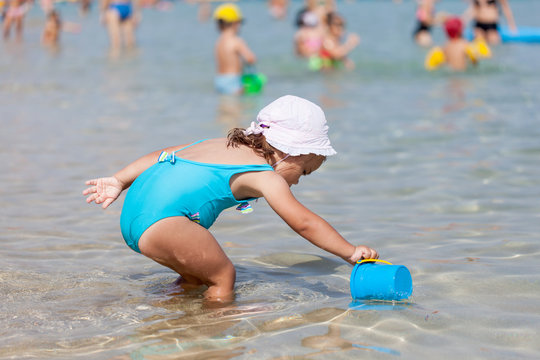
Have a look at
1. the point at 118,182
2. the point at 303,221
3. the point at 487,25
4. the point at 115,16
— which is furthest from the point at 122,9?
the point at 303,221

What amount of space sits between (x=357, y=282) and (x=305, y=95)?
25.7ft

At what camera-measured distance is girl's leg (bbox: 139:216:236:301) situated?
3105 millimetres

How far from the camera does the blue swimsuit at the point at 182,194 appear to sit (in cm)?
313

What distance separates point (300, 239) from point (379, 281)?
4.18ft

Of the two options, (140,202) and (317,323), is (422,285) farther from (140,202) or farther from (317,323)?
(140,202)

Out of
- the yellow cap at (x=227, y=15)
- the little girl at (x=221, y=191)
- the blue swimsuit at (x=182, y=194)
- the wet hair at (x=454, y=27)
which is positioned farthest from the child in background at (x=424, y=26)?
the blue swimsuit at (x=182, y=194)

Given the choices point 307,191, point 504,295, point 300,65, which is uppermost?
point 300,65

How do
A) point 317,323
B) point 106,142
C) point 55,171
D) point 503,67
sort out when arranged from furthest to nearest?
point 503,67, point 106,142, point 55,171, point 317,323

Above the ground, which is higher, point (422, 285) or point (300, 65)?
point (300, 65)

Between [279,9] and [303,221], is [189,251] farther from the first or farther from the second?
[279,9]

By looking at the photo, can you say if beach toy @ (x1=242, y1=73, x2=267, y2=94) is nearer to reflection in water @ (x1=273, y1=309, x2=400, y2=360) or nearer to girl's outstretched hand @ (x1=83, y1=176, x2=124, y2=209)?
girl's outstretched hand @ (x1=83, y1=176, x2=124, y2=209)

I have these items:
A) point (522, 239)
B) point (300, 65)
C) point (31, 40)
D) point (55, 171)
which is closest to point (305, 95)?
point (300, 65)

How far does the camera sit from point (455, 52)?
12.4 meters

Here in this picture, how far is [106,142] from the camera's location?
22.9 ft
